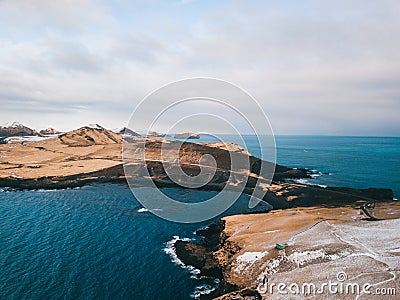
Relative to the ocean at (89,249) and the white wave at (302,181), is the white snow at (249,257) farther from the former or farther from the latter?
the white wave at (302,181)

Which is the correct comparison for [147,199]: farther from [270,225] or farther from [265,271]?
[265,271]

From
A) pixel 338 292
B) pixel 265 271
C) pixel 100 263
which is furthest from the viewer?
pixel 100 263

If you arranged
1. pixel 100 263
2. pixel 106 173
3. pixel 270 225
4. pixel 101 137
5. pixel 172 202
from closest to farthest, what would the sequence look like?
pixel 100 263, pixel 270 225, pixel 172 202, pixel 106 173, pixel 101 137

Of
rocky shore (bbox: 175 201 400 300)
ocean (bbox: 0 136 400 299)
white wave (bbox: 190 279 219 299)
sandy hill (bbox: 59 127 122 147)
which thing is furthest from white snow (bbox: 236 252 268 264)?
sandy hill (bbox: 59 127 122 147)

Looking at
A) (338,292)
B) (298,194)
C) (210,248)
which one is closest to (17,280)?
(210,248)

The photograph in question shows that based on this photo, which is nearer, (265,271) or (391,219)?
(265,271)

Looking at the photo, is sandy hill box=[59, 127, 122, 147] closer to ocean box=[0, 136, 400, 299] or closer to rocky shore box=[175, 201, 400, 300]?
ocean box=[0, 136, 400, 299]

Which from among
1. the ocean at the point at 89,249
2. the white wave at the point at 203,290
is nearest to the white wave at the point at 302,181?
the ocean at the point at 89,249
